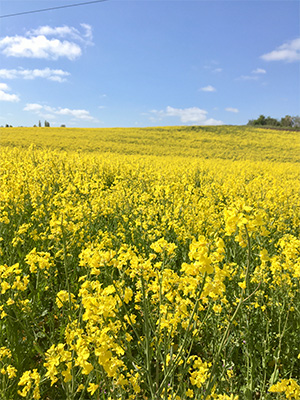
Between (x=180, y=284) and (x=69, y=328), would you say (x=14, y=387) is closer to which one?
(x=69, y=328)

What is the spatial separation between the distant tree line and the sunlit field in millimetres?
56178

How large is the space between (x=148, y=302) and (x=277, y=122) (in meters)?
63.2

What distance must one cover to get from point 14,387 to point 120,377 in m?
1.19

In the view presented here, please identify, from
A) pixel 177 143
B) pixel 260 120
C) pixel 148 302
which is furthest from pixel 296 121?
pixel 148 302

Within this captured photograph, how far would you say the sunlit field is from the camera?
4.31 ft

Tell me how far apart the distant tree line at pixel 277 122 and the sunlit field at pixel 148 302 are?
5618 centimetres

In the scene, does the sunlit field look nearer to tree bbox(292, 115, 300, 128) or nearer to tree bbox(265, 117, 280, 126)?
tree bbox(265, 117, 280, 126)

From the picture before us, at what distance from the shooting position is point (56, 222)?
2076mm

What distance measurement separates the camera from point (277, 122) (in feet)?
185

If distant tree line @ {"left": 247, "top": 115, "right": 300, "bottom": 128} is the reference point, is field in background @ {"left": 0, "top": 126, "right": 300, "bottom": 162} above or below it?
below

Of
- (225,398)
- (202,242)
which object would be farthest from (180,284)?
(225,398)

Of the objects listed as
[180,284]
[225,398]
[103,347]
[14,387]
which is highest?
[180,284]

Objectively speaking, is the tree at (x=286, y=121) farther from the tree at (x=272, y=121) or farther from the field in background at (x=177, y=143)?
the field in background at (x=177, y=143)

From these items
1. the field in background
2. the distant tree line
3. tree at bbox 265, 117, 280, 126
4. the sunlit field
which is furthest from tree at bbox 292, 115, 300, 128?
the sunlit field
